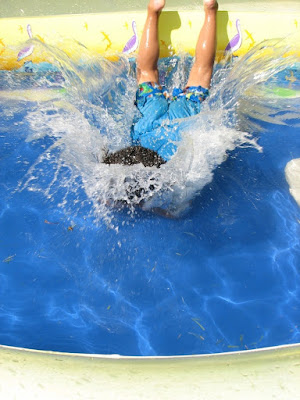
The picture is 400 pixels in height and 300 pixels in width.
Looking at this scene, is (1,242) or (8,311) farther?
(1,242)

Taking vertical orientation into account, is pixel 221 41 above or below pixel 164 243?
above

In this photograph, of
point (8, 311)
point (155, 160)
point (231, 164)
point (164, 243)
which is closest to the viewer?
point (8, 311)

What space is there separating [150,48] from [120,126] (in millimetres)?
677

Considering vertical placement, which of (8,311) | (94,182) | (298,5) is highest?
(298,5)

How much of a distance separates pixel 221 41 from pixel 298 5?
3.49 feet

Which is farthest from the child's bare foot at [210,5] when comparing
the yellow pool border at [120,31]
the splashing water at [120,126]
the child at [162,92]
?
the splashing water at [120,126]

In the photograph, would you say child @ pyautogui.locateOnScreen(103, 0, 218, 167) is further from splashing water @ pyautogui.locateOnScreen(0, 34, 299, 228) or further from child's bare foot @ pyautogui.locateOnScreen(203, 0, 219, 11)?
splashing water @ pyautogui.locateOnScreen(0, 34, 299, 228)

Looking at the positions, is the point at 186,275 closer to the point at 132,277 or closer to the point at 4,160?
the point at 132,277

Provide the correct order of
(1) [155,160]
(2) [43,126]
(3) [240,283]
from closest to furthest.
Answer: (3) [240,283] → (1) [155,160] → (2) [43,126]

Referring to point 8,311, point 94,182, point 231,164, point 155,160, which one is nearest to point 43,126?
point 94,182

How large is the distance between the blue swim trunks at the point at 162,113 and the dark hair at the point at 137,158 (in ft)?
0.28

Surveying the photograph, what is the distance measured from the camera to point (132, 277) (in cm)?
201

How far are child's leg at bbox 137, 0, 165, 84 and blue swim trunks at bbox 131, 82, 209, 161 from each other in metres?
0.10

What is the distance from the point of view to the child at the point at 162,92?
266cm
